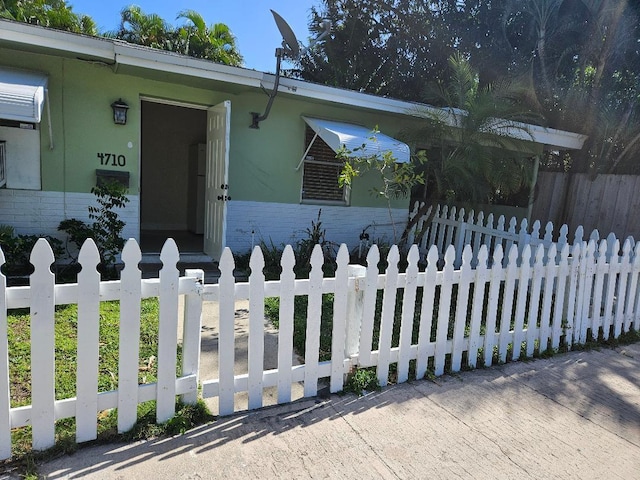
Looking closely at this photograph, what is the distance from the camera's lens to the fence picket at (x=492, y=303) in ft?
11.5

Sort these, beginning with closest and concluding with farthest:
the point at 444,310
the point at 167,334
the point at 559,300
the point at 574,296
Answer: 1. the point at 167,334
2. the point at 444,310
3. the point at 559,300
4. the point at 574,296

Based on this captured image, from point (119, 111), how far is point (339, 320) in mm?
4862

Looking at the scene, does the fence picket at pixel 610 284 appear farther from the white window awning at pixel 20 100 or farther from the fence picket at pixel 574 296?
the white window awning at pixel 20 100

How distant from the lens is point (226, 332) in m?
2.51

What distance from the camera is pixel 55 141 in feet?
18.5

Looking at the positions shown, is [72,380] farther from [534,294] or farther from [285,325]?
[534,294]

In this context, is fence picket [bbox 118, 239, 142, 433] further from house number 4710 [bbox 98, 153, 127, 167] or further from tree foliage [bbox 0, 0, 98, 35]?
tree foliage [bbox 0, 0, 98, 35]

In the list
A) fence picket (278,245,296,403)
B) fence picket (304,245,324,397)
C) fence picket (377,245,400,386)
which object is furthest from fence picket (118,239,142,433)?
fence picket (377,245,400,386)

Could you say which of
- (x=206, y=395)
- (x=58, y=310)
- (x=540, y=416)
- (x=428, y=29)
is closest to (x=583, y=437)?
(x=540, y=416)

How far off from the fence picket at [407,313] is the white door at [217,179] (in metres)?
3.91

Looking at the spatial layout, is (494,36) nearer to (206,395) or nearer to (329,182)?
(329,182)

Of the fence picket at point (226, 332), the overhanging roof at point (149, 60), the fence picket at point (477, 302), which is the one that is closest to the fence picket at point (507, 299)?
the fence picket at point (477, 302)

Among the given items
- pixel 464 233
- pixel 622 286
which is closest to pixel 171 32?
pixel 464 233

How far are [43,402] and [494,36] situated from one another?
14574 millimetres
